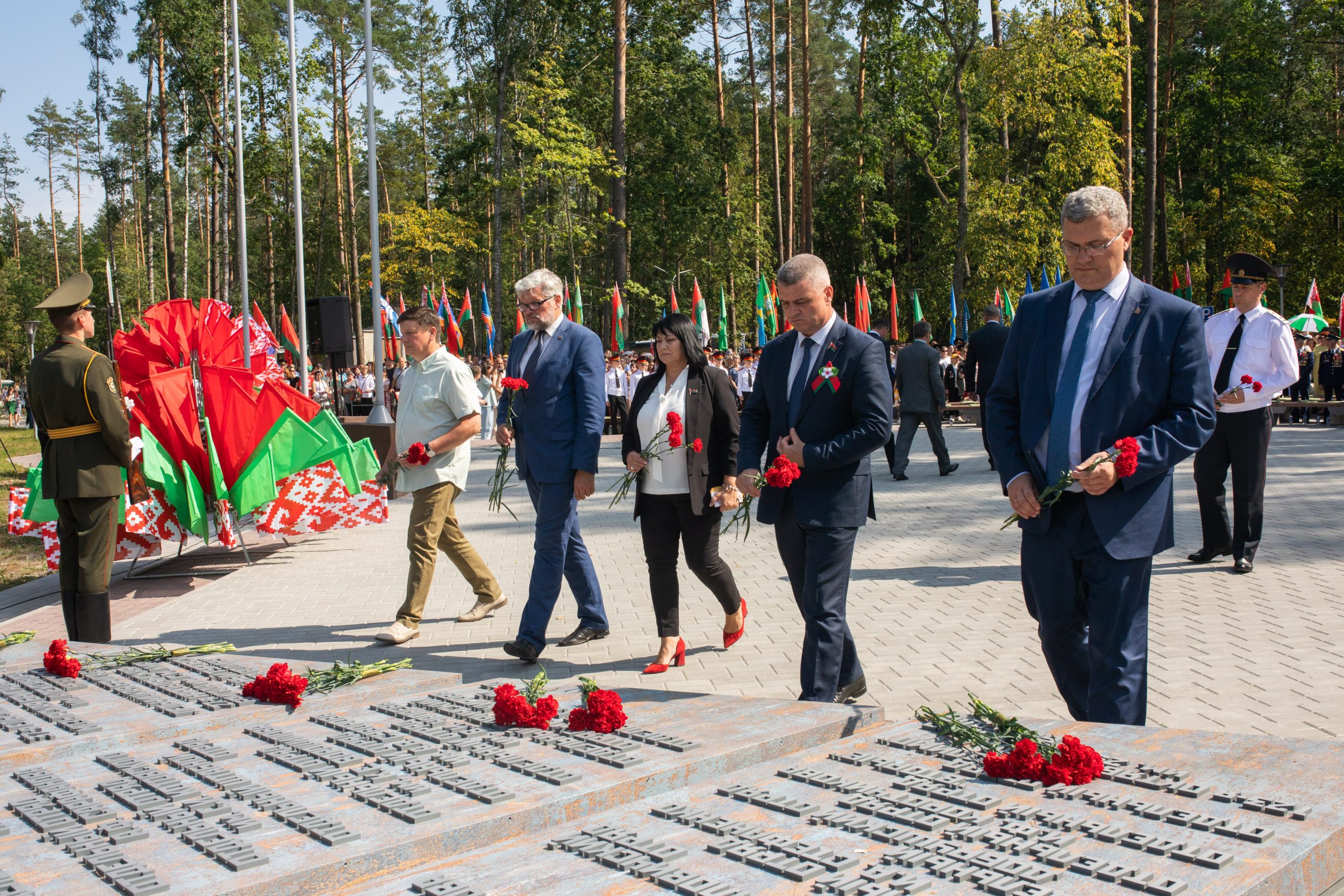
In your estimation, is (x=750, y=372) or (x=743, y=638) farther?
(x=750, y=372)

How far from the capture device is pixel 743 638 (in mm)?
6715

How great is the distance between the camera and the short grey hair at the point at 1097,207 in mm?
3623

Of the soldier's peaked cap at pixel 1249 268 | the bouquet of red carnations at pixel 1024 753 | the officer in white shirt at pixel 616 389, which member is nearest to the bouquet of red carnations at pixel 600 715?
the bouquet of red carnations at pixel 1024 753

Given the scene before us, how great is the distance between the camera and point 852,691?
504 centimetres

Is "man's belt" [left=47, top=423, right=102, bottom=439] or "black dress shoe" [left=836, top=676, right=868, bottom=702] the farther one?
"man's belt" [left=47, top=423, right=102, bottom=439]

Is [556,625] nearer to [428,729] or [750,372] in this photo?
[428,729]

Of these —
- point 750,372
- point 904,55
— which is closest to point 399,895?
point 750,372

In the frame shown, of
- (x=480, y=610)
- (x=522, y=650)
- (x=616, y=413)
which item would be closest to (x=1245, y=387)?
(x=522, y=650)

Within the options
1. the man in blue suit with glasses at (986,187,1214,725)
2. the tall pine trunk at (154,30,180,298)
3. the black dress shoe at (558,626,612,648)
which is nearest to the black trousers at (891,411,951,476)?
the black dress shoe at (558,626,612,648)

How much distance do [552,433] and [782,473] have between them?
6.43ft

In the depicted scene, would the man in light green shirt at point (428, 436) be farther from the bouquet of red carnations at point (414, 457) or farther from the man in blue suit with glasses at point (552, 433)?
the man in blue suit with glasses at point (552, 433)

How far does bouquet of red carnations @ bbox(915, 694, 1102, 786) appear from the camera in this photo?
9.95 feet

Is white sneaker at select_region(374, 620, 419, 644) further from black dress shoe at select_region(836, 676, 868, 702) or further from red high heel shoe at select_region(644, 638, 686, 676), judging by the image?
black dress shoe at select_region(836, 676, 868, 702)

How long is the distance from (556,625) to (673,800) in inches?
165
